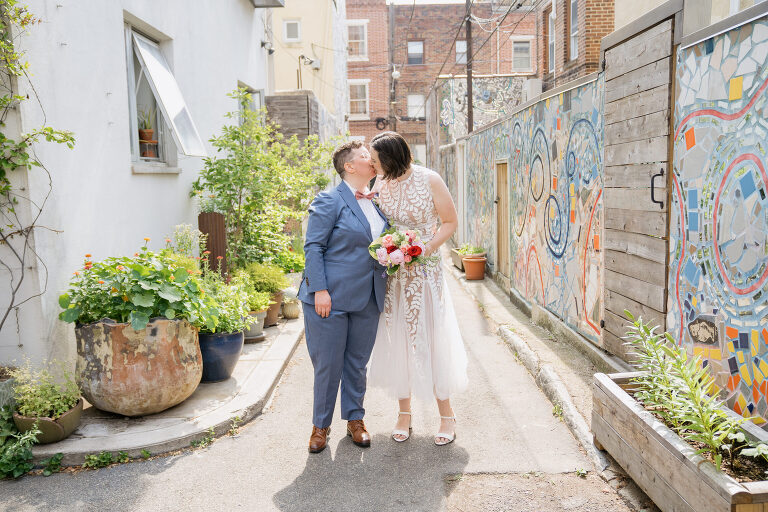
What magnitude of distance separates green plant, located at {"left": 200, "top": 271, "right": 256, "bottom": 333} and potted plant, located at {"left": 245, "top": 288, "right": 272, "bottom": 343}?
360 mm

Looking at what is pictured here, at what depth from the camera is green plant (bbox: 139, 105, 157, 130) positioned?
6.54m

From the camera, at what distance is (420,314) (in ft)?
14.1

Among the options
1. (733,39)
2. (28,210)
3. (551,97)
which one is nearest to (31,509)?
(28,210)

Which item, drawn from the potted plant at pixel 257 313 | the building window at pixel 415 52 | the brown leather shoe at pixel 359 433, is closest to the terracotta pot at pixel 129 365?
the brown leather shoe at pixel 359 433

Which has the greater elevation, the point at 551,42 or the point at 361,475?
the point at 551,42

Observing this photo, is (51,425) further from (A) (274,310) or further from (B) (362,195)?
(A) (274,310)

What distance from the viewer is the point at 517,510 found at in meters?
3.42

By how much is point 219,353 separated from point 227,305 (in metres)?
0.47

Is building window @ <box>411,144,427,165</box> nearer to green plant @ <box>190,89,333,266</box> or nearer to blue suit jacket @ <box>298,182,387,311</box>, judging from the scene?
green plant @ <box>190,89,333,266</box>

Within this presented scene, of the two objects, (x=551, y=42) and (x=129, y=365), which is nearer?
(x=129, y=365)

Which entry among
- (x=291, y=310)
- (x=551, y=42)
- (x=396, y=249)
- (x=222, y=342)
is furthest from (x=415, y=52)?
(x=396, y=249)

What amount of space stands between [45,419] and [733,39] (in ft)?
15.4

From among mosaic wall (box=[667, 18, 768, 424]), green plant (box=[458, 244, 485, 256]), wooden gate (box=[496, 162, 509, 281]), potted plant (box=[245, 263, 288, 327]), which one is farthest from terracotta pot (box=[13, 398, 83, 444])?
green plant (box=[458, 244, 485, 256])

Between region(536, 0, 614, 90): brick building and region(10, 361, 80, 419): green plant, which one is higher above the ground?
region(536, 0, 614, 90): brick building
